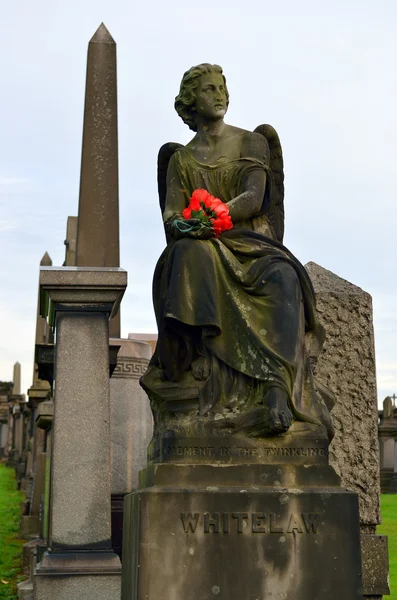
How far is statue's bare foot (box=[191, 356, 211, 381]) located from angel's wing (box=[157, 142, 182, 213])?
130 centimetres

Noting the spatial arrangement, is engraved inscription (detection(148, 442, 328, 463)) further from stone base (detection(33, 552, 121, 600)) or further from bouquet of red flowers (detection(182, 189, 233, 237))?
stone base (detection(33, 552, 121, 600))

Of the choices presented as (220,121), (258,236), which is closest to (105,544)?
(258,236)

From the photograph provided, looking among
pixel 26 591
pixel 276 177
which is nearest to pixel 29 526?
pixel 26 591

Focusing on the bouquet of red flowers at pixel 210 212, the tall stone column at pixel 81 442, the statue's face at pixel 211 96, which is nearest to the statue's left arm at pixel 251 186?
the bouquet of red flowers at pixel 210 212

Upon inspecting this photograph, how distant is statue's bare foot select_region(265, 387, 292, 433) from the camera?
17.8 ft

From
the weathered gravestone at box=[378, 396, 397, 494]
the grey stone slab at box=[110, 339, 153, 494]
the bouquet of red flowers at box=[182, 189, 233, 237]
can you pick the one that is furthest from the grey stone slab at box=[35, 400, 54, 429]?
the weathered gravestone at box=[378, 396, 397, 494]

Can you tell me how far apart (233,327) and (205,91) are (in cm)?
166

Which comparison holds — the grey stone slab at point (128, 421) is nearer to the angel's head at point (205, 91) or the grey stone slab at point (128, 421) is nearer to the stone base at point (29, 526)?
the angel's head at point (205, 91)

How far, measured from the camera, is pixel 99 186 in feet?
37.7

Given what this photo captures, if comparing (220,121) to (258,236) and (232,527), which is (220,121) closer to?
(258,236)

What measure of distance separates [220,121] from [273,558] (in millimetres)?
2831

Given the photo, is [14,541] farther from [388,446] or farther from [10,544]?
[388,446]

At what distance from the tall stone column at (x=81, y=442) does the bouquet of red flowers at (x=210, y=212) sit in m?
1.63

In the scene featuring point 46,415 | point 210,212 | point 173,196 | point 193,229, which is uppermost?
point 173,196
